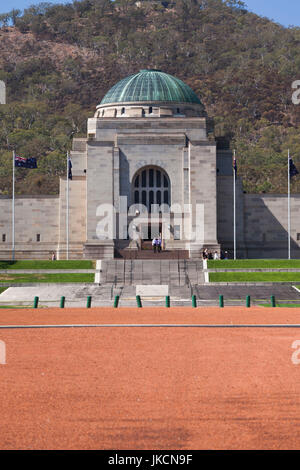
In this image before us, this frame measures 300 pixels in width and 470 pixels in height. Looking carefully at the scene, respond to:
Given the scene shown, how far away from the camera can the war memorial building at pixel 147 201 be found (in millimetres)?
65250

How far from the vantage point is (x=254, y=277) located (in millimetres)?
49719

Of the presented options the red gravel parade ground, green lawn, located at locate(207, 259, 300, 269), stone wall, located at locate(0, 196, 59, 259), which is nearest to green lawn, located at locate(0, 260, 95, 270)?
green lawn, located at locate(207, 259, 300, 269)

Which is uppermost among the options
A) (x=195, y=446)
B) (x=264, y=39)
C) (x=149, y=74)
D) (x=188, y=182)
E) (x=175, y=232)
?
(x=264, y=39)

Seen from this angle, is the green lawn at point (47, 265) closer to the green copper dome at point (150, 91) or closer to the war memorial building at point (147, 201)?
the war memorial building at point (147, 201)

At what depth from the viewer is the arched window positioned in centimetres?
6781

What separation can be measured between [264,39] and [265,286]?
526ft

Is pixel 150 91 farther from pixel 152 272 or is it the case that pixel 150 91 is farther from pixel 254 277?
pixel 254 277

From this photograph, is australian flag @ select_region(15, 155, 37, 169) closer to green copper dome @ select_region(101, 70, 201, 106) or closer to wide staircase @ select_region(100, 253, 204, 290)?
wide staircase @ select_region(100, 253, 204, 290)

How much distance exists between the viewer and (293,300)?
41.8 m

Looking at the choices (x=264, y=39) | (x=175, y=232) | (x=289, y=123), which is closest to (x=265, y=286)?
(x=175, y=232)

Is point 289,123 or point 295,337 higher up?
point 289,123

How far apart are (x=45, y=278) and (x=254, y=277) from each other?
499 inches

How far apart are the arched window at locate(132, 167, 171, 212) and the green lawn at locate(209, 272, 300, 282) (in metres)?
17.4

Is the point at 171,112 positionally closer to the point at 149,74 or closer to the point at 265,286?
the point at 149,74
